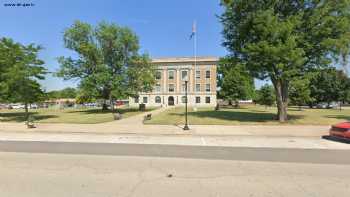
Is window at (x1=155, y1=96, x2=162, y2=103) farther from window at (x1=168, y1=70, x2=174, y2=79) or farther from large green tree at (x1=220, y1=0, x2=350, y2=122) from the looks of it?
large green tree at (x1=220, y1=0, x2=350, y2=122)

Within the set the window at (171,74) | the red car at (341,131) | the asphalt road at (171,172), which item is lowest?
the asphalt road at (171,172)

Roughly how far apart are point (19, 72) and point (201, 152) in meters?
18.4

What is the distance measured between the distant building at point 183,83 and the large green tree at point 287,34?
46857mm

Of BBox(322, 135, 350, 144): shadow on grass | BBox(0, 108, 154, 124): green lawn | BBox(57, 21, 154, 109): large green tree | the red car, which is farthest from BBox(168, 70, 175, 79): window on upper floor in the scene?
the red car

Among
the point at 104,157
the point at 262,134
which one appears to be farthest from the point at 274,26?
the point at 104,157

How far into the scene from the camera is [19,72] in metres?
19.0

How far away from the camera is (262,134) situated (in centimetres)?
1255

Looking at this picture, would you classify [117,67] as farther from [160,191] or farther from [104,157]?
[160,191]

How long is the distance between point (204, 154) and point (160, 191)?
366cm

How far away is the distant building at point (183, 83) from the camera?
218 feet

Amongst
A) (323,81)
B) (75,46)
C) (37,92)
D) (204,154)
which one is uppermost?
(75,46)

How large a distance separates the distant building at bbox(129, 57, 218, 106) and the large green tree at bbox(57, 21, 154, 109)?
98.8 ft

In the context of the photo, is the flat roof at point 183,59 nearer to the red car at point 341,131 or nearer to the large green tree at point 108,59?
the large green tree at point 108,59

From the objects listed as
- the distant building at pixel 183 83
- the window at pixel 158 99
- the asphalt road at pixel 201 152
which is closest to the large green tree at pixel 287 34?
the asphalt road at pixel 201 152
